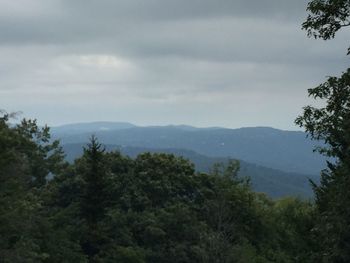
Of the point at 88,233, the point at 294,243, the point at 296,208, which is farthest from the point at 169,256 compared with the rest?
the point at 296,208

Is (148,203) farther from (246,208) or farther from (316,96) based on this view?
(316,96)

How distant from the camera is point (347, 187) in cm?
1331

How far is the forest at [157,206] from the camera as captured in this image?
1479 cm

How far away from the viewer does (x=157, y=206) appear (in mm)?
49562

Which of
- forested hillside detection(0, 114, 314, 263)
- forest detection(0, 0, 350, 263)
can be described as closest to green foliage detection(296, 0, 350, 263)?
forest detection(0, 0, 350, 263)

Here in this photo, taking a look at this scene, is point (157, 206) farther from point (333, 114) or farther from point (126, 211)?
point (333, 114)

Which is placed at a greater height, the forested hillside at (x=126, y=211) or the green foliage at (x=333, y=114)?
the green foliage at (x=333, y=114)

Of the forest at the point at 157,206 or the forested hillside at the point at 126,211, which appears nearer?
the forest at the point at 157,206

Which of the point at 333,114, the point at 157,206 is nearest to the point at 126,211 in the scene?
the point at 157,206

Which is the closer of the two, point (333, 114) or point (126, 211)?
point (333, 114)

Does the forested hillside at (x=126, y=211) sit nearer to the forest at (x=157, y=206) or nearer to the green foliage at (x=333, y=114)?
the forest at (x=157, y=206)

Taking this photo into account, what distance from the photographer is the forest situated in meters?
14.8

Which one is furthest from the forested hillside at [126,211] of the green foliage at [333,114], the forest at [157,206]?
the green foliage at [333,114]

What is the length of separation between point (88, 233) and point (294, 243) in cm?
3227
